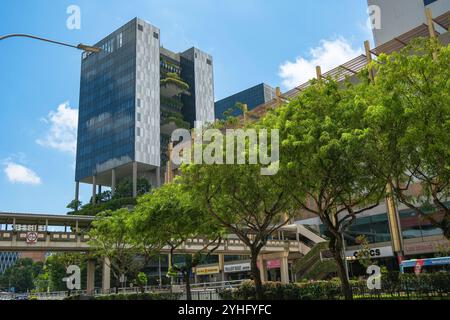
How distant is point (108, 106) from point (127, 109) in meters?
8.55

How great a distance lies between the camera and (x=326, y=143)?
695 inches

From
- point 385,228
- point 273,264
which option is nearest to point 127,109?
point 273,264

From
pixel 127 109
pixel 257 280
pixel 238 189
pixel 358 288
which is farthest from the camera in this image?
pixel 127 109

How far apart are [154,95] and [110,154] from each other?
61.6ft

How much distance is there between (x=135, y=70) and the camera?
107 metres

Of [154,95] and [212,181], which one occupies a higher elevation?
[154,95]

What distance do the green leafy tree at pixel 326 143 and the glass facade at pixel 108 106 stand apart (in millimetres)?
86077

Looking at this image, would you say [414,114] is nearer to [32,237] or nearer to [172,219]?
[172,219]

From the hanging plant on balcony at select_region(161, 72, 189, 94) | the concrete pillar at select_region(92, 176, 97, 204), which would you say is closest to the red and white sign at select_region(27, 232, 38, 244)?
the concrete pillar at select_region(92, 176, 97, 204)

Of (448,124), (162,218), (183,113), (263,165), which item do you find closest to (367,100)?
(448,124)

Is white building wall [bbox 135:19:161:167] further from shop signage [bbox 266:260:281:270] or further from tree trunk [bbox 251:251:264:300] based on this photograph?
tree trunk [bbox 251:251:264:300]

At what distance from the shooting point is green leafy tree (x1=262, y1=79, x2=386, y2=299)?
56.9ft

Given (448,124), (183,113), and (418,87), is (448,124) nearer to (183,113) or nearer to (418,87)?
(418,87)
